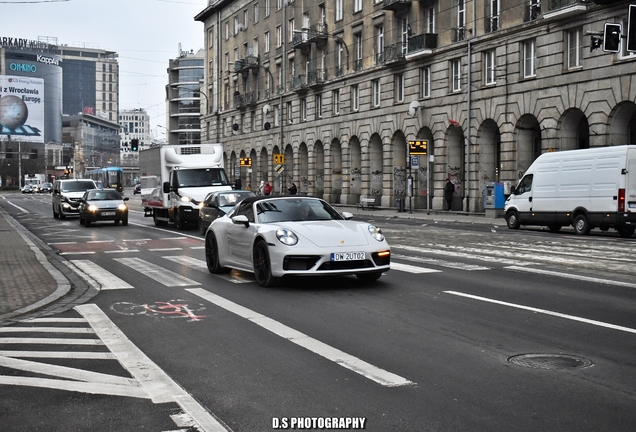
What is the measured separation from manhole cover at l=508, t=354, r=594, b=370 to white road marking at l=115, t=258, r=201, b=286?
6795 mm

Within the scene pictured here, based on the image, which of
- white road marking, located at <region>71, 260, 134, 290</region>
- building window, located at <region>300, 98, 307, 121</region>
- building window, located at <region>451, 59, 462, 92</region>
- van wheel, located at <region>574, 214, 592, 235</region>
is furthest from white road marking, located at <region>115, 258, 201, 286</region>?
building window, located at <region>300, 98, 307, 121</region>

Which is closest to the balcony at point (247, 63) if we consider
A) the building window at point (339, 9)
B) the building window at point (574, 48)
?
the building window at point (339, 9)

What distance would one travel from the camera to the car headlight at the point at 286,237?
11.4 meters

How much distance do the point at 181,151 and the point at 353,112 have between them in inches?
996

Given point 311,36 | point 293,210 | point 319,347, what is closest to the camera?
point 319,347

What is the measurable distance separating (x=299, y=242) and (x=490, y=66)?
3157cm

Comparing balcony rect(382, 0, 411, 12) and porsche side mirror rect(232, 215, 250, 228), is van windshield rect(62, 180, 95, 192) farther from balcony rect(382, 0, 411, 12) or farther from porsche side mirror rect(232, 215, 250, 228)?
porsche side mirror rect(232, 215, 250, 228)

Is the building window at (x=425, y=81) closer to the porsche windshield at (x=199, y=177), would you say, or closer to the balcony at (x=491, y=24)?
the balcony at (x=491, y=24)

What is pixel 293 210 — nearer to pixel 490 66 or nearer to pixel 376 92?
pixel 490 66

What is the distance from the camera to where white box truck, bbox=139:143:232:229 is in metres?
29.1

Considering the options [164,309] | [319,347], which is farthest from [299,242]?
[319,347]

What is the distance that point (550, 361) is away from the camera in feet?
21.9

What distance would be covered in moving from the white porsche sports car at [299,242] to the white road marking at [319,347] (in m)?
1.25

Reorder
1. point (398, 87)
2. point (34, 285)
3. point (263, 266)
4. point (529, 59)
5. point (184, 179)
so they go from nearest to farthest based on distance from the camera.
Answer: point (263, 266), point (34, 285), point (184, 179), point (529, 59), point (398, 87)
